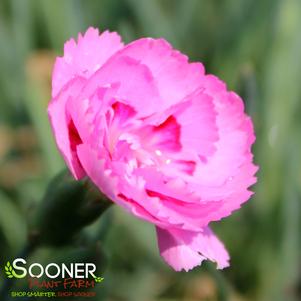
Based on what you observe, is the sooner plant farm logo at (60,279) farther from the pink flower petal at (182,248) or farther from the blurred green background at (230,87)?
the blurred green background at (230,87)

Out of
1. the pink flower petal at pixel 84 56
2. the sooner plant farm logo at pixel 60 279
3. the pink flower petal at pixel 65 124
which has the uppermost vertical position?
the pink flower petal at pixel 84 56

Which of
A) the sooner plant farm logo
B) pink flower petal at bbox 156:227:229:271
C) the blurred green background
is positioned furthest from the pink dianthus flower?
the blurred green background

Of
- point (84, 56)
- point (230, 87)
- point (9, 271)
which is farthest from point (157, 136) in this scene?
point (230, 87)

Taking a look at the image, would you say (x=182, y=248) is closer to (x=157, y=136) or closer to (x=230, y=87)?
(x=157, y=136)

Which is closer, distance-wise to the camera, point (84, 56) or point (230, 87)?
point (84, 56)

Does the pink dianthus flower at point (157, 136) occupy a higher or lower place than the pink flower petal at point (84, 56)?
lower

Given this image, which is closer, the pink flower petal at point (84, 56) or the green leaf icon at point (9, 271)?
the pink flower petal at point (84, 56)

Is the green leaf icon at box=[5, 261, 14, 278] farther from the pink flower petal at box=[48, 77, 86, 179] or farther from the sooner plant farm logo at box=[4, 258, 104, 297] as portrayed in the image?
the pink flower petal at box=[48, 77, 86, 179]

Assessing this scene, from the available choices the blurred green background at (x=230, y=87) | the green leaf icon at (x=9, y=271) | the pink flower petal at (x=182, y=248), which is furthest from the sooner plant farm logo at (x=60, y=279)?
the blurred green background at (x=230, y=87)
